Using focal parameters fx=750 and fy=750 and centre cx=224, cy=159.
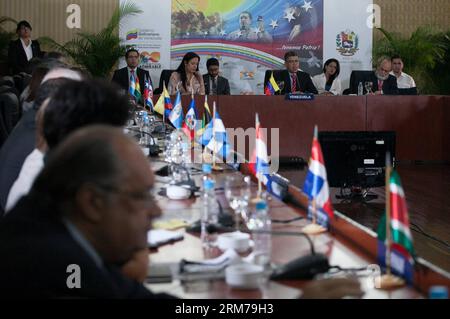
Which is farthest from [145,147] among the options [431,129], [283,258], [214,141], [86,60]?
[86,60]

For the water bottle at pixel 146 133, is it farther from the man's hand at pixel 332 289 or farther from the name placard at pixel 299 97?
the man's hand at pixel 332 289

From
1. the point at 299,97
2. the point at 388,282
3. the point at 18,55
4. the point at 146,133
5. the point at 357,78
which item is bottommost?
the point at 388,282

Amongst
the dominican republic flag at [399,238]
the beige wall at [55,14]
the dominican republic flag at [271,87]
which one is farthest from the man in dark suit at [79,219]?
the beige wall at [55,14]

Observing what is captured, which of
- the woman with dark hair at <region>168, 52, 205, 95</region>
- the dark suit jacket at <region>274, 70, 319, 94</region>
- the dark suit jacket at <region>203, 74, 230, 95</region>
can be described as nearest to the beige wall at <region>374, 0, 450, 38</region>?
the dark suit jacket at <region>274, 70, 319, 94</region>

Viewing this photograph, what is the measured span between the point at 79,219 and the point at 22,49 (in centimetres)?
956

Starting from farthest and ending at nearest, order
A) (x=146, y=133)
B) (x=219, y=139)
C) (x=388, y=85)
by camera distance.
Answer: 1. (x=388, y=85)
2. (x=146, y=133)
3. (x=219, y=139)

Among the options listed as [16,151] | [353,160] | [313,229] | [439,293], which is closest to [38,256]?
[439,293]

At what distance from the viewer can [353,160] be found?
5840 mm

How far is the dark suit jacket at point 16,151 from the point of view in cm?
274

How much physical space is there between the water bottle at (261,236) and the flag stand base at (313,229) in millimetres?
117

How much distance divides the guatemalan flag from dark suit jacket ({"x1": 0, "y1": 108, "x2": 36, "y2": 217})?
105cm

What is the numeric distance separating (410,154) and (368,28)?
3.15 meters

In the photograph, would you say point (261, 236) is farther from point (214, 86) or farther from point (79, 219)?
point (214, 86)

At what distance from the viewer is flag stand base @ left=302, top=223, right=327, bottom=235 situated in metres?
2.38
